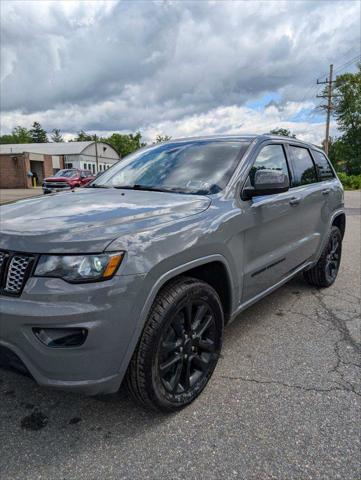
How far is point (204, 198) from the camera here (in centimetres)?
269

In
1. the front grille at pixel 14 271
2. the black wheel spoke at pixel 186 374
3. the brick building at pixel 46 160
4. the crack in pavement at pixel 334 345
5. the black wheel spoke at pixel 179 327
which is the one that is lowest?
the crack in pavement at pixel 334 345

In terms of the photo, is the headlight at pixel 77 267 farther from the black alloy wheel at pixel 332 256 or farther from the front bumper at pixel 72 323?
the black alloy wheel at pixel 332 256

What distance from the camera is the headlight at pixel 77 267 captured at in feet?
6.19

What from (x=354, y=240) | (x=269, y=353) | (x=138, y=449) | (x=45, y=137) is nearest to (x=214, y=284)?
(x=269, y=353)

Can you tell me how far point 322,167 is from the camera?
4.63 m

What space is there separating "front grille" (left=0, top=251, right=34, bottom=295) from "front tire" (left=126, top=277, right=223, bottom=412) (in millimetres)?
680

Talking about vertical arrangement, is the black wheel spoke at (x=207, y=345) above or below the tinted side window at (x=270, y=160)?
below

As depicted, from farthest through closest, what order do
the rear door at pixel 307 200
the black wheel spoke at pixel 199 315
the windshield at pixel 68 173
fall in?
the windshield at pixel 68 173, the rear door at pixel 307 200, the black wheel spoke at pixel 199 315


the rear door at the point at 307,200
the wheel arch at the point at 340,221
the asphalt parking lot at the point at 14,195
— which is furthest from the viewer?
the asphalt parking lot at the point at 14,195

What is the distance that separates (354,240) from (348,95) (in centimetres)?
5555

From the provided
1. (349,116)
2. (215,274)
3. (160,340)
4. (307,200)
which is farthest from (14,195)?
(349,116)

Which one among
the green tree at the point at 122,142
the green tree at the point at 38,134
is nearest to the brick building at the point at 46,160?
the green tree at the point at 122,142

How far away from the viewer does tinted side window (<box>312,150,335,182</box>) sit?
14.8 feet

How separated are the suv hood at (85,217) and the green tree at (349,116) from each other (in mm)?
58638
